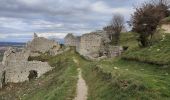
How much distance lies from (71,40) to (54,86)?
32.5m

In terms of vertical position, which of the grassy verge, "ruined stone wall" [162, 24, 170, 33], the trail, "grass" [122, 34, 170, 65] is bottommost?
the trail

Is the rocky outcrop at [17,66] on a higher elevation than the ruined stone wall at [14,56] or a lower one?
lower

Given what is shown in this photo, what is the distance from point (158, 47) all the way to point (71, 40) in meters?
32.8

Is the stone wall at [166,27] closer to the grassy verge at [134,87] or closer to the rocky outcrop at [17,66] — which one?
the rocky outcrop at [17,66]

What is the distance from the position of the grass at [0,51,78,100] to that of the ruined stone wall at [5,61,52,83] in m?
1.63

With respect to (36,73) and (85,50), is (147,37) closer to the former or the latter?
(85,50)

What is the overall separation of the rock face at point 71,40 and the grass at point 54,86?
3.82m

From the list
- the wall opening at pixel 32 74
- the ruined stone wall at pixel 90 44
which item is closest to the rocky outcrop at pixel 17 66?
the wall opening at pixel 32 74

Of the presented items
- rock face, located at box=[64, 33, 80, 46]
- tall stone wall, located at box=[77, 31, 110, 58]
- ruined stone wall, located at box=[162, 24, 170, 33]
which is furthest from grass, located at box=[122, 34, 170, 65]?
rock face, located at box=[64, 33, 80, 46]

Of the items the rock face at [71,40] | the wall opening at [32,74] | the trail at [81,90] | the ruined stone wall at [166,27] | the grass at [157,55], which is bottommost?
the wall opening at [32,74]

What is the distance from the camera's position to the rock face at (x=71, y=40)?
68.1 metres

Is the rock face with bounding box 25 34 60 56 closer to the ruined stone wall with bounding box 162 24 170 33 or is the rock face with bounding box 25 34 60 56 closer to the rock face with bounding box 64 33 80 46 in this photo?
the rock face with bounding box 64 33 80 46

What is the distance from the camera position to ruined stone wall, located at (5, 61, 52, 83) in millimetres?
58156

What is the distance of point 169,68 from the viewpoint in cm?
2952
